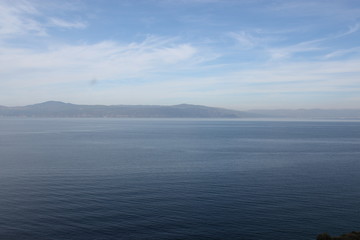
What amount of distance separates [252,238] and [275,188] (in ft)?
59.2

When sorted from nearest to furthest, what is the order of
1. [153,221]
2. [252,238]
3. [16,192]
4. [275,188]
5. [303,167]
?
[252,238] < [153,221] < [16,192] < [275,188] < [303,167]

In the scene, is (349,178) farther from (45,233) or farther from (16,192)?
(16,192)

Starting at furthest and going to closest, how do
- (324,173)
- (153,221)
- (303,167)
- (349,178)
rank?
(303,167)
(324,173)
(349,178)
(153,221)

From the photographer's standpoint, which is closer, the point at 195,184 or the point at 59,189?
the point at 59,189

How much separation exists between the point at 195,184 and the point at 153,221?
53.6ft

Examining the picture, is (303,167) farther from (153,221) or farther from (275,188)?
(153,221)

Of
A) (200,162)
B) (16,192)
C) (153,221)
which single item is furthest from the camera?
(200,162)

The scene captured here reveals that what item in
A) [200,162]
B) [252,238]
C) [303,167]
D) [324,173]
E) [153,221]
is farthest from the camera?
[200,162]

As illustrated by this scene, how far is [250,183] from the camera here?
49375 mm

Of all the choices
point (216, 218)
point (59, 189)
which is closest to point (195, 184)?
point (216, 218)

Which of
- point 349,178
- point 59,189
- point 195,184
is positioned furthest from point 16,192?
point 349,178

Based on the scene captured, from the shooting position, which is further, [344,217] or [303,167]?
[303,167]

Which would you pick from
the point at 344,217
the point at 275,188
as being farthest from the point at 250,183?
the point at 344,217

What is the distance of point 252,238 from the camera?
29.8 metres
